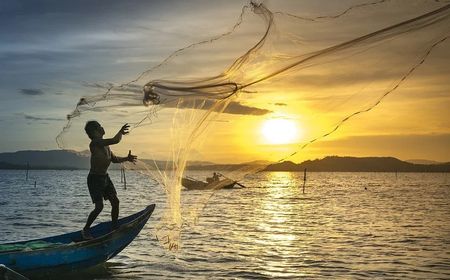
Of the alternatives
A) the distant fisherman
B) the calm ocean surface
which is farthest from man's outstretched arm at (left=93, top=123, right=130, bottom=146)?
the calm ocean surface

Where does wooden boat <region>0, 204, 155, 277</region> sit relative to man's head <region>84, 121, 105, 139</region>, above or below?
below

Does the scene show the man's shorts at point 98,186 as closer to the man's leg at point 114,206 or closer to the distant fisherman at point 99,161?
the distant fisherman at point 99,161

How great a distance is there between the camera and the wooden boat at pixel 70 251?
13.0 meters

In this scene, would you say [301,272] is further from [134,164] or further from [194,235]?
[194,235]

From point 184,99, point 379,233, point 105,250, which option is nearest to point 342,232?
point 379,233

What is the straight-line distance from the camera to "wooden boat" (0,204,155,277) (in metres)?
13.0

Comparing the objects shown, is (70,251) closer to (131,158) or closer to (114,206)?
(114,206)

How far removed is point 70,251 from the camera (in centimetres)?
1391

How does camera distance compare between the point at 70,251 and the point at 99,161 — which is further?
the point at 70,251

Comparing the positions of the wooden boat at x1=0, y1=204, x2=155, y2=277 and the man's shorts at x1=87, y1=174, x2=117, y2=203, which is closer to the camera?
the wooden boat at x1=0, y1=204, x2=155, y2=277

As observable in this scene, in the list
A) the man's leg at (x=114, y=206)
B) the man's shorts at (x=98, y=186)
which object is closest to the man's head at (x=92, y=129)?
the man's shorts at (x=98, y=186)

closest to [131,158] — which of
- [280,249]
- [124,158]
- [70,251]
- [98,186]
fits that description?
[124,158]

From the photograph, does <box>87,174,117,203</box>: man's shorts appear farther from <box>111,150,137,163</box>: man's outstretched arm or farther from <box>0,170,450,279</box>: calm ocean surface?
<box>0,170,450,279</box>: calm ocean surface

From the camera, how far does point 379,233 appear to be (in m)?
29.8
